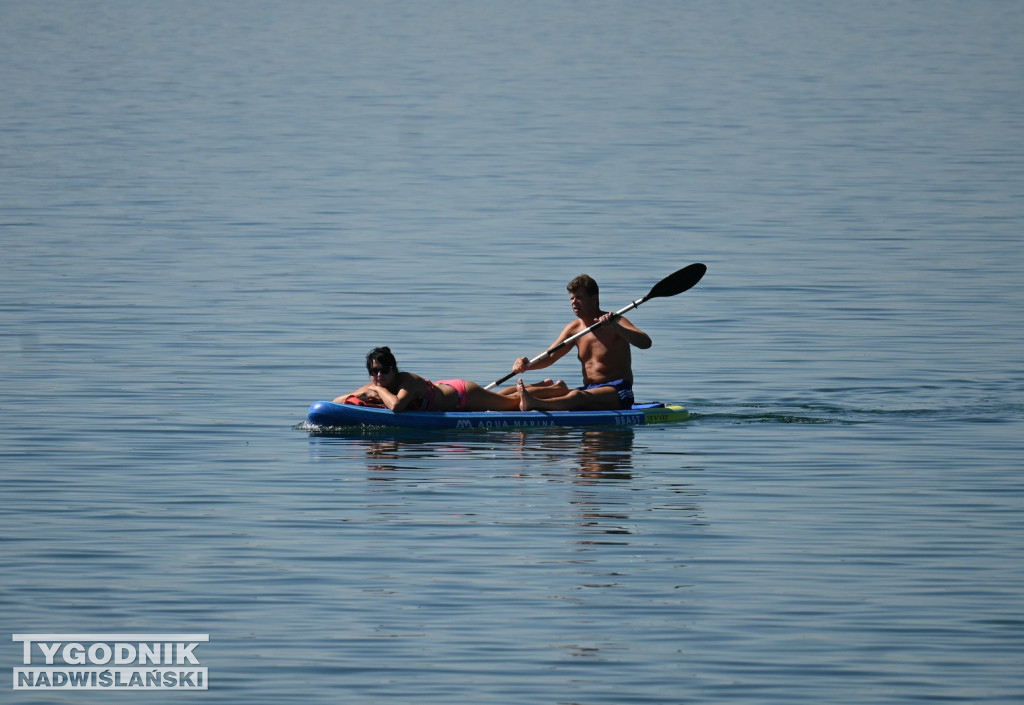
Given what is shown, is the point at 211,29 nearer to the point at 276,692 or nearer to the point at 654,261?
the point at 654,261

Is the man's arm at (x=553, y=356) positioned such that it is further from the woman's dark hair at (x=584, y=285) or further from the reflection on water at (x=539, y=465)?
the reflection on water at (x=539, y=465)

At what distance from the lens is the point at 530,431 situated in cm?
1568

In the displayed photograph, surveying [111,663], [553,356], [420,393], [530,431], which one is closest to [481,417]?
[530,431]

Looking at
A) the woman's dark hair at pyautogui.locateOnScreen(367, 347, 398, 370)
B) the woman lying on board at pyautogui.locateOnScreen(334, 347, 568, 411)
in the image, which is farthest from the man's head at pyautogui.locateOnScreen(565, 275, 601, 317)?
the woman's dark hair at pyautogui.locateOnScreen(367, 347, 398, 370)

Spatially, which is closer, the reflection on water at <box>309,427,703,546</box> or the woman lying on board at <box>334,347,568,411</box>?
the reflection on water at <box>309,427,703,546</box>

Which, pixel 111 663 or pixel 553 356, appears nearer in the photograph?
pixel 111 663

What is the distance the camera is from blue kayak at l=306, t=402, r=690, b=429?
50.5 feet

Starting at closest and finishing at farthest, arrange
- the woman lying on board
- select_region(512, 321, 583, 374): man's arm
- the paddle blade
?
the woman lying on board, select_region(512, 321, 583, 374): man's arm, the paddle blade

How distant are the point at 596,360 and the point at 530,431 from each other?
96 centimetres

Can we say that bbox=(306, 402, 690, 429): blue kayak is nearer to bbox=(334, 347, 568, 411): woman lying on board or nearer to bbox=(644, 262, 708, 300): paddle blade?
bbox=(334, 347, 568, 411): woman lying on board

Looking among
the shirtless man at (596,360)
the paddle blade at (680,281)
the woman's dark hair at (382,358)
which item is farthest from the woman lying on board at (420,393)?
the paddle blade at (680,281)

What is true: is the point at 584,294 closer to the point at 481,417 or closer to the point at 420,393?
the point at 481,417

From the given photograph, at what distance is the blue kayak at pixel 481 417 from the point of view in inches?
606

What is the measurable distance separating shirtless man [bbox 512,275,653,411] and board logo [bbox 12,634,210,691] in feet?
20.7
